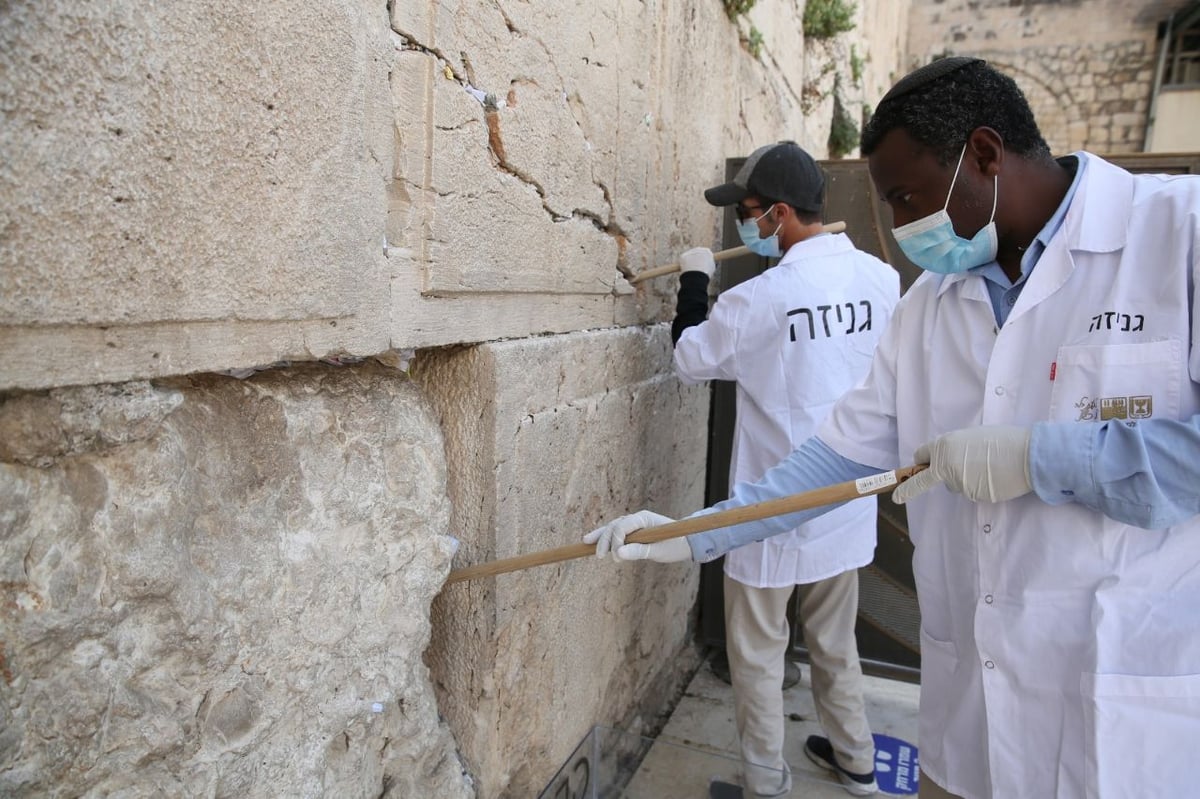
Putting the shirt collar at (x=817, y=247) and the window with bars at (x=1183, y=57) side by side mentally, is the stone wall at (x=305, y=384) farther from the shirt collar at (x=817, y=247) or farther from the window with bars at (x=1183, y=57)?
the window with bars at (x=1183, y=57)

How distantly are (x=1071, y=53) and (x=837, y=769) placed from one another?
13.4 metres

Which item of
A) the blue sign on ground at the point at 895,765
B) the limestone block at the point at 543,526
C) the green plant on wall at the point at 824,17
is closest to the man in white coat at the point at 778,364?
the blue sign on ground at the point at 895,765

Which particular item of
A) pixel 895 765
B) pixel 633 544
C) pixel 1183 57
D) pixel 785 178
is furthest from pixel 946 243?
pixel 1183 57

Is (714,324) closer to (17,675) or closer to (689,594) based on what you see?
(689,594)

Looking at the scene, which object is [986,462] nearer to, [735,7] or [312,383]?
[312,383]

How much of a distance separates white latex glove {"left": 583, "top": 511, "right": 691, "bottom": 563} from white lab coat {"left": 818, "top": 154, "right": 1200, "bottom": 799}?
53 cm

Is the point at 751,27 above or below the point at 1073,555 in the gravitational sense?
above

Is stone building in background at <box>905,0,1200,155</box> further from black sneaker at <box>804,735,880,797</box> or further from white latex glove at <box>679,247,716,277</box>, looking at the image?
black sneaker at <box>804,735,880,797</box>

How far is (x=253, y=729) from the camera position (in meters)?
1.25

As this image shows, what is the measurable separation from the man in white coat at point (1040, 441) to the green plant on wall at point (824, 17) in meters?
4.17

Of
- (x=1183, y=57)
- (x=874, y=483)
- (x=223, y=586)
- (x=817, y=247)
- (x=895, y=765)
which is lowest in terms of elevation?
(x=895, y=765)

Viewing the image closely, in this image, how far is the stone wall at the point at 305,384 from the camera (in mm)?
947

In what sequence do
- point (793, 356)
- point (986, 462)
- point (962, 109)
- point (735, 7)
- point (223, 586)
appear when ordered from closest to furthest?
point (223, 586) → point (986, 462) → point (962, 109) → point (793, 356) → point (735, 7)

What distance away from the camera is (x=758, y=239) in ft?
8.65
